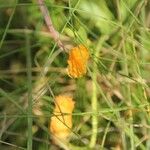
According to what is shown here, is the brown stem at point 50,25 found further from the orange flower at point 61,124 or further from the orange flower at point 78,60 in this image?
the orange flower at point 61,124

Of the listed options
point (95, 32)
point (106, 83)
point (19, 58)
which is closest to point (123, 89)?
point (106, 83)

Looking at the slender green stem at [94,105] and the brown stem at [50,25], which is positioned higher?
the brown stem at [50,25]

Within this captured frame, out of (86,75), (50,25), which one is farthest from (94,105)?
(50,25)

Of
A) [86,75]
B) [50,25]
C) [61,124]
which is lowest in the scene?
[61,124]

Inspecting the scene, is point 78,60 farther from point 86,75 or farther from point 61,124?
point 61,124

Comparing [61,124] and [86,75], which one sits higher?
[86,75]

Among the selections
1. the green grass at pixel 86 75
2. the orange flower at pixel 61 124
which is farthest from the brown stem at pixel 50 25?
the orange flower at pixel 61 124
